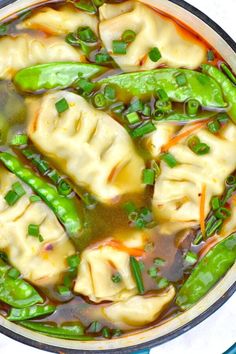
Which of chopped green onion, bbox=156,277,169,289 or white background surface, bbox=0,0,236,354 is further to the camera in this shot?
white background surface, bbox=0,0,236,354

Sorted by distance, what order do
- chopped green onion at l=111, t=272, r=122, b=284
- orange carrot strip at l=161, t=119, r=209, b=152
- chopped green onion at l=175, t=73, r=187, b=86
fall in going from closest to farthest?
chopped green onion at l=175, t=73, r=187, b=86 → orange carrot strip at l=161, t=119, r=209, b=152 → chopped green onion at l=111, t=272, r=122, b=284

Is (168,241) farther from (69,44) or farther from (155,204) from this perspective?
(69,44)

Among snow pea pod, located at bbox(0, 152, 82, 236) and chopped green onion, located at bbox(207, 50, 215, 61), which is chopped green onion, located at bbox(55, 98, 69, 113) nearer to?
snow pea pod, located at bbox(0, 152, 82, 236)

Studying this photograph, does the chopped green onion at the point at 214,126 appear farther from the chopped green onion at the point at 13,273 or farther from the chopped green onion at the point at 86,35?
the chopped green onion at the point at 13,273

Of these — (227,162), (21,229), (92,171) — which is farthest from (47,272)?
(227,162)

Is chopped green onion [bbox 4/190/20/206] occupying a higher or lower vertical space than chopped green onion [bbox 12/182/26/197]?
lower

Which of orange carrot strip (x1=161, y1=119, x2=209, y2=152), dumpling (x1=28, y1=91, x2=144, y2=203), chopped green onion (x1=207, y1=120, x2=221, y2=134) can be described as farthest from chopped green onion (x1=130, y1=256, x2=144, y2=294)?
chopped green onion (x1=207, y1=120, x2=221, y2=134)

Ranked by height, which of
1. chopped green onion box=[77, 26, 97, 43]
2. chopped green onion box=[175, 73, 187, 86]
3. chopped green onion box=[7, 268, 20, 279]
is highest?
chopped green onion box=[77, 26, 97, 43]

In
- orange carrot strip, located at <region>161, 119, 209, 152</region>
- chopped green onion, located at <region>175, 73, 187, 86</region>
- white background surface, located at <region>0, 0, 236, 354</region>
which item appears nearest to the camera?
chopped green onion, located at <region>175, 73, 187, 86</region>
